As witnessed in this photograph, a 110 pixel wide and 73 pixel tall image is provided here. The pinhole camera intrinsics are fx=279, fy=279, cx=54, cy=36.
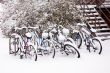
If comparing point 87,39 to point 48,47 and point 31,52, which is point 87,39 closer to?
point 48,47

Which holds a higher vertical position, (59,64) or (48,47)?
(48,47)

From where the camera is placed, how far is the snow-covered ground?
914 centimetres

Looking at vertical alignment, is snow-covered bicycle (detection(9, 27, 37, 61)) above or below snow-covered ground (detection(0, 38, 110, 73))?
above

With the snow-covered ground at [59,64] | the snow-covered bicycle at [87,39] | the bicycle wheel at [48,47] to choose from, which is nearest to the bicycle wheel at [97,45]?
the snow-covered bicycle at [87,39]

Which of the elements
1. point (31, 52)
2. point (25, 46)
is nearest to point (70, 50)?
point (31, 52)

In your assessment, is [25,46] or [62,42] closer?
[25,46]

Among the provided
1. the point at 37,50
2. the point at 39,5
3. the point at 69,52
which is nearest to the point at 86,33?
the point at 69,52

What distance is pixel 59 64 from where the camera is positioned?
383 inches

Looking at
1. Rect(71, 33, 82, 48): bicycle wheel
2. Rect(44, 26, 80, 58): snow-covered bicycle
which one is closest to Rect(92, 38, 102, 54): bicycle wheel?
Rect(71, 33, 82, 48): bicycle wheel

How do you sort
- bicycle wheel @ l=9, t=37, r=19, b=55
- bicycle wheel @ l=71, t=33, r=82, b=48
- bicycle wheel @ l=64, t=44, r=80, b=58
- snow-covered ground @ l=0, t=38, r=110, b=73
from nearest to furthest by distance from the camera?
snow-covered ground @ l=0, t=38, r=110, b=73, bicycle wheel @ l=64, t=44, r=80, b=58, bicycle wheel @ l=9, t=37, r=19, b=55, bicycle wheel @ l=71, t=33, r=82, b=48

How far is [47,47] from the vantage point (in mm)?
10414

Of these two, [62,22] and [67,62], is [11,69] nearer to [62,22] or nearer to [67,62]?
[67,62]

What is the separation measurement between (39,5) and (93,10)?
3.20m

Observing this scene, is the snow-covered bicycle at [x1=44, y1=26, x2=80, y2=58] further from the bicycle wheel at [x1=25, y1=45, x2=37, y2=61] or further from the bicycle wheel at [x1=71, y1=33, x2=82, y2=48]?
the bicycle wheel at [x1=25, y1=45, x2=37, y2=61]
